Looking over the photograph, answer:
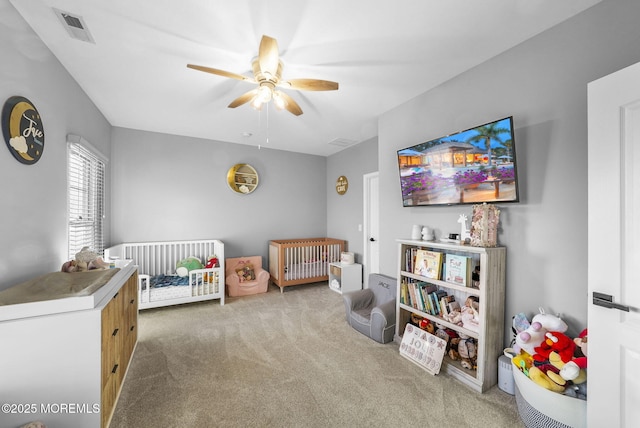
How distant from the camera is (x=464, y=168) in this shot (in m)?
2.08

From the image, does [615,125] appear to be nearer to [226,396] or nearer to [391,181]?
[391,181]

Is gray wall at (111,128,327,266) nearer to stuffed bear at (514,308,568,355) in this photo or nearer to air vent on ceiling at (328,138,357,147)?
air vent on ceiling at (328,138,357,147)

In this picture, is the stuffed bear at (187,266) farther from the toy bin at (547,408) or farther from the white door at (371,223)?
the toy bin at (547,408)

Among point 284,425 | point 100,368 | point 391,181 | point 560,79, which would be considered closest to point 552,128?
point 560,79

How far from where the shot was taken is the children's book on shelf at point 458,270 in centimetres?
200

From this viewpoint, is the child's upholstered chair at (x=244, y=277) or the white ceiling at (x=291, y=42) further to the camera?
the child's upholstered chair at (x=244, y=277)

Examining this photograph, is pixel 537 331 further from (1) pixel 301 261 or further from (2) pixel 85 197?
(2) pixel 85 197

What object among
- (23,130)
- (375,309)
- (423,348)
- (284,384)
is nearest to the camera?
(23,130)

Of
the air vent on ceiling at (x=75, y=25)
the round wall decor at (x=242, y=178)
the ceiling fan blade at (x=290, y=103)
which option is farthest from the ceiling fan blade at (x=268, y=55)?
the round wall decor at (x=242, y=178)

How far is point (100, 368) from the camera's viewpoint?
131 cm

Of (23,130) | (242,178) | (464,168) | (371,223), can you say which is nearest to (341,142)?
(371,223)

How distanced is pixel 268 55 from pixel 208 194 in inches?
124

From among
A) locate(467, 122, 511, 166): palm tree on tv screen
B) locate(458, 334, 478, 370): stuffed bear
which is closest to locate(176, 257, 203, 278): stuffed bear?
locate(458, 334, 478, 370): stuffed bear

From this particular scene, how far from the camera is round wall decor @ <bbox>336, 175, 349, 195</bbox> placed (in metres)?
4.66
